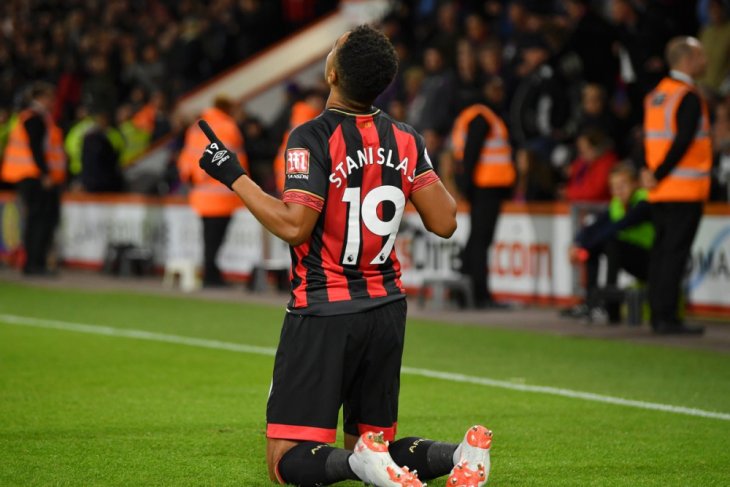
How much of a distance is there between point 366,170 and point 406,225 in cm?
1035

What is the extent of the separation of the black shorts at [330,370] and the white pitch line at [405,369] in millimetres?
3020

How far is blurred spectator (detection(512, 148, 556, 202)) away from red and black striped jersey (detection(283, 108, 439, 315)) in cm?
1090

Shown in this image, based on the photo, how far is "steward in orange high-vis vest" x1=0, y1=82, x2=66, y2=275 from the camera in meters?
18.3

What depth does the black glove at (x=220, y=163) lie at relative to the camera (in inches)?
214

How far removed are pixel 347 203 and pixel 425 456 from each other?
3.42 feet

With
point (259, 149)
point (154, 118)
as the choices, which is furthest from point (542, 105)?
point (154, 118)

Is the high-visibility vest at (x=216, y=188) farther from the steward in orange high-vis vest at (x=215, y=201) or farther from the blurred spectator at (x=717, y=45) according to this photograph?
the blurred spectator at (x=717, y=45)

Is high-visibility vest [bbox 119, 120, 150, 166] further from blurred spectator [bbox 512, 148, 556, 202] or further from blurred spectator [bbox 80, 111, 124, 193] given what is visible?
blurred spectator [bbox 512, 148, 556, 202]

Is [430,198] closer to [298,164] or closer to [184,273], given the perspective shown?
[298,164]

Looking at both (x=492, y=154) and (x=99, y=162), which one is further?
(x=99, y=162)

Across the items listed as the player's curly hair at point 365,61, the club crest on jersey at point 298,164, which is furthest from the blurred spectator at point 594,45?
the club crest on jersey at point 298,164

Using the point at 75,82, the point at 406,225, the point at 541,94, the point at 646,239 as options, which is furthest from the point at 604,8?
the point at 75,82

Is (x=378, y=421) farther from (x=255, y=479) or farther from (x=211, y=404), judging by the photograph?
(x=211, y=404)

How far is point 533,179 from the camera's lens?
53.9 ft
